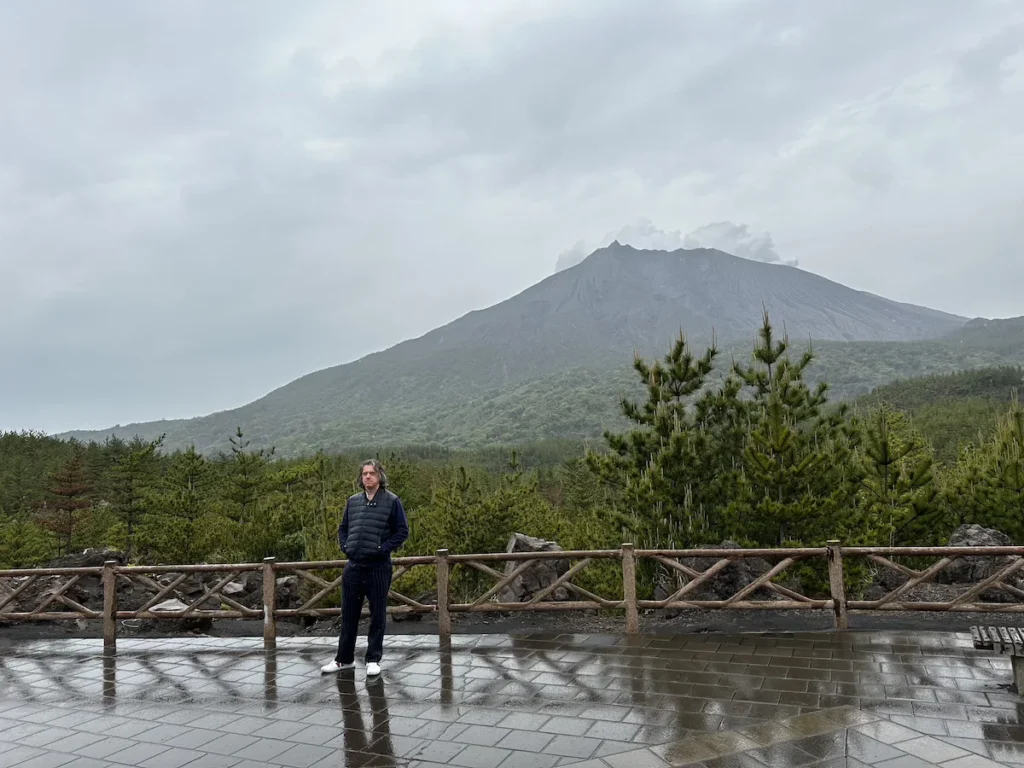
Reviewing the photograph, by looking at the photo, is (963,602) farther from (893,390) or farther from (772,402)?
(893,390)

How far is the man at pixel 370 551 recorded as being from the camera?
629cm

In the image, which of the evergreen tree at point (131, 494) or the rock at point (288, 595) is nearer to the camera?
the rock at point (288, 595)

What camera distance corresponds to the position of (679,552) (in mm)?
7820

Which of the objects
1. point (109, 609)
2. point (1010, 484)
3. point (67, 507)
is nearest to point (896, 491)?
point (1010, 484)

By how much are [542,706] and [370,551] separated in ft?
6.64

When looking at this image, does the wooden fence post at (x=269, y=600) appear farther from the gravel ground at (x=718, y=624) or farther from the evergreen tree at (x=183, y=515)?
the evergreen tree at (x=183, y=515)

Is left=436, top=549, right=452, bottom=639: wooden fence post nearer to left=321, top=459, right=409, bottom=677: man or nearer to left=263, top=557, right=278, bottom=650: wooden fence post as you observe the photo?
left=321, top=459, right=409, bottom=677: man

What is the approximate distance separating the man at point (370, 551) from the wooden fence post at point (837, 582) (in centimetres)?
459

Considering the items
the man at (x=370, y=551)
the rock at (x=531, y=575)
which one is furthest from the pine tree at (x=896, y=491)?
the man at (x=370, y=551)

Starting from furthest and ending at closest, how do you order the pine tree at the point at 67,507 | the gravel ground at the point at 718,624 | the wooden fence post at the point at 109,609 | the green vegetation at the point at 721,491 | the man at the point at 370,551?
the pine tree at the point at 67,507 → the green vegetation at the point at 721,491 → the wooden fence post at the point at 109,609 → the gravel ground at the point at 718,624 → the man at the point at 370,551

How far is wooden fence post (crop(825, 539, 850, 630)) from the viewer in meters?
7.40

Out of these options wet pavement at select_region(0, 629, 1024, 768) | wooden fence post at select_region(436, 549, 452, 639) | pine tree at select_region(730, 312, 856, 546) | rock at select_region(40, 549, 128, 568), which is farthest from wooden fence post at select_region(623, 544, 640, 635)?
rock at select_region(40, 549, 128, 568)

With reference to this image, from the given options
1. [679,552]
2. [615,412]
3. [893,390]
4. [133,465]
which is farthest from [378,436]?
[679,552]

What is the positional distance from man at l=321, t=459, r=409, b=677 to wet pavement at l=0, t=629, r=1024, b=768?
0.29m
